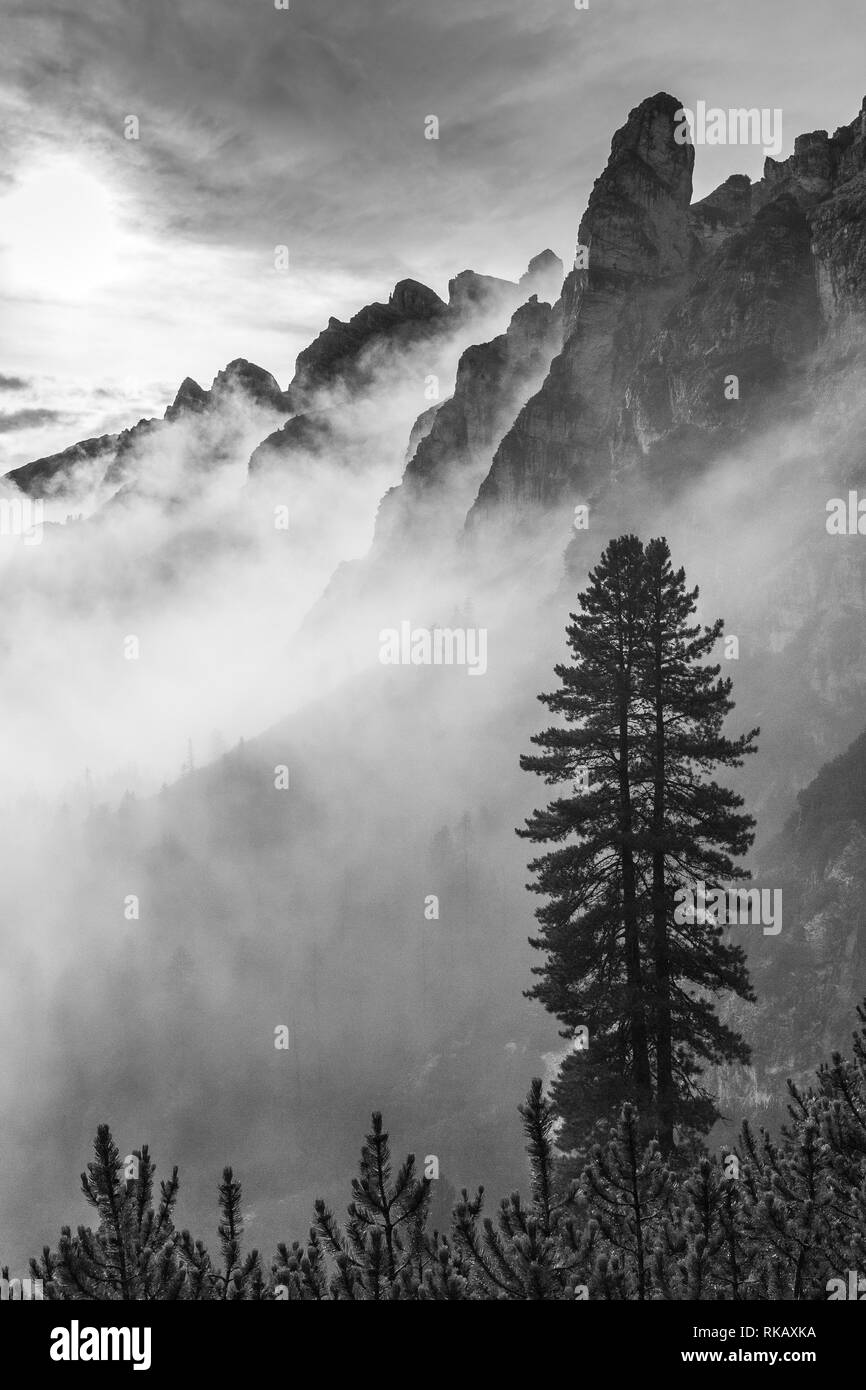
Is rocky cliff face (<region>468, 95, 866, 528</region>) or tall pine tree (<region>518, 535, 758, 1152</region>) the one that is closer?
tall pine tree (<region>518, 535, 758, 1152</region>)

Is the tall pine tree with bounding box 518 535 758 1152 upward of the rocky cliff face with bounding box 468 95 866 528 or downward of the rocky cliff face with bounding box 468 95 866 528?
downward

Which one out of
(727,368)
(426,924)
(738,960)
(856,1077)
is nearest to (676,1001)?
(738,960)

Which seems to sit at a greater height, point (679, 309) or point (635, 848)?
point (679, 309)

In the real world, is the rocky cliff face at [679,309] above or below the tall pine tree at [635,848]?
above

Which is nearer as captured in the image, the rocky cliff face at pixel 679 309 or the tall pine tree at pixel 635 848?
the tall pine tree at pixel 635 848

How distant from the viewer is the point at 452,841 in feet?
321

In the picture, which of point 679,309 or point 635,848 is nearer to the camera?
point 635,848

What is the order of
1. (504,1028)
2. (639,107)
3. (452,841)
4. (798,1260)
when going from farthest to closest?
(639,107) < (452,841) < (504,1028) < (798,1260)

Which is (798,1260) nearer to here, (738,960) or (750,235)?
(738,960)

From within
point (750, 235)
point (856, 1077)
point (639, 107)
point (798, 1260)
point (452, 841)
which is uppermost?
point (639, 107)
